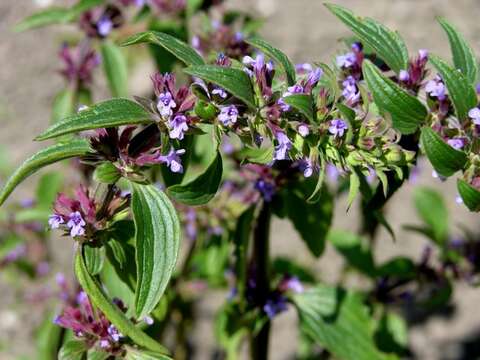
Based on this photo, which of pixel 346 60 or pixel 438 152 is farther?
pixel 346 60

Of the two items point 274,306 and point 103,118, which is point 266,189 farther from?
point 103,118

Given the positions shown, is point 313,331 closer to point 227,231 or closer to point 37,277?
point 227,231

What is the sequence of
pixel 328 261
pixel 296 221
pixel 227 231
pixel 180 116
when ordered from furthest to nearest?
1. pixel 328 261
2. pixel 227 231
3. pixel 296 221
4. pixel 180 116

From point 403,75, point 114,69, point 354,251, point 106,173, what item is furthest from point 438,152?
point 114,69

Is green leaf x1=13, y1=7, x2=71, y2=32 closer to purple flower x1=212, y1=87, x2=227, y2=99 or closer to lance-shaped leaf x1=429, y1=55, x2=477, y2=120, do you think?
purple flower x1=212, y1=87, x2=227, y2=99

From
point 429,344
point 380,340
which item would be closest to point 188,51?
point 380,340

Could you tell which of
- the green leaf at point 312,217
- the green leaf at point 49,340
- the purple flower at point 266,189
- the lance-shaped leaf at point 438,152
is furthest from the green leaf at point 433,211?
the green leaf at point 49,340

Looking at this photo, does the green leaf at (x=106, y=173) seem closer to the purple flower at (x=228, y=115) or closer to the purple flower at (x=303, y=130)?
the purple flower at (x=228, y=115)

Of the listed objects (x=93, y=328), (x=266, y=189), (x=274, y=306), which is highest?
(x=266, y=189)
